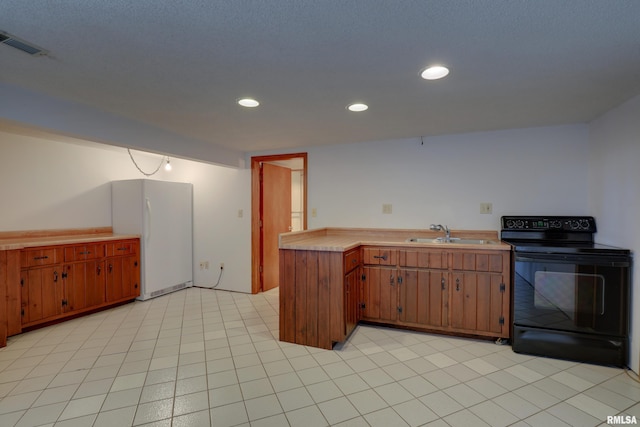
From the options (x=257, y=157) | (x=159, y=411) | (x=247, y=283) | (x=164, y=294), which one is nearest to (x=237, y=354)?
(x=159, y=411)

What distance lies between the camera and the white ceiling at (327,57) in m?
1.28

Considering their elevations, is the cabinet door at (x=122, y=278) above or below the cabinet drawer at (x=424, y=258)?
below

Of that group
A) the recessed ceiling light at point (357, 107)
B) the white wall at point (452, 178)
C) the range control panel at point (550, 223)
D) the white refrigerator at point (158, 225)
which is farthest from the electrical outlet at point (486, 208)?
the white refrigerator at point (158, 225)

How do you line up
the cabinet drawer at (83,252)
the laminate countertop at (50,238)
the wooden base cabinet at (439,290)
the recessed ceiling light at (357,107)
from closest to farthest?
the recessed ceiling light at (357,107) < the wooden base cabinet at (439,290) < the laminate countertop at (50,238) < the cabinet drawer at (83,252)

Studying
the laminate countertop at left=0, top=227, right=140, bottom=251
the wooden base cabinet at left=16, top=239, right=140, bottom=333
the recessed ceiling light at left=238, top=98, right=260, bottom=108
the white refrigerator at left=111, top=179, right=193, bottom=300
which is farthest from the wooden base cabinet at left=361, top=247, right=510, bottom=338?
the laminate countertop at left=0, top=227, right=140, bottom=251

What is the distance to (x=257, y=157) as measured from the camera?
422 centimetres

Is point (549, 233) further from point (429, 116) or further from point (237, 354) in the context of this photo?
point (237, 354)

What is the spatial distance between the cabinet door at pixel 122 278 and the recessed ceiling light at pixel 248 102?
262cm

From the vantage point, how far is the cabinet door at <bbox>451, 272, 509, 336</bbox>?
266cm

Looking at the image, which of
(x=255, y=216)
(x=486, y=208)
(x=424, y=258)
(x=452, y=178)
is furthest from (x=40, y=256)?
(x=486, y=208)

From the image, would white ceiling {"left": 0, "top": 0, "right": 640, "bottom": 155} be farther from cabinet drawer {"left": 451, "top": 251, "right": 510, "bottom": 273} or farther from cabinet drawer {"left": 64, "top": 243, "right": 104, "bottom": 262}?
cabinet drawer {"left": 64, "top": 243, "right": 104, "bottom": 262}

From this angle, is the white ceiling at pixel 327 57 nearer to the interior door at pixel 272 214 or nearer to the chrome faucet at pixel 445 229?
the chrome faucet at pixel 445 229

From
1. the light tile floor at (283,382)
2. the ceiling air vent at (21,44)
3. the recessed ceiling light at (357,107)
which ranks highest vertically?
the ceiling air vent at (21,44)

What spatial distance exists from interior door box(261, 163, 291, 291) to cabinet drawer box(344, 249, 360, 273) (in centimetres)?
179
